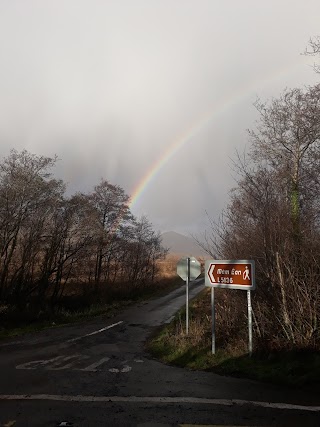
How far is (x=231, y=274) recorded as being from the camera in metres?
10.1

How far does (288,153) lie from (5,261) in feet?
61.9

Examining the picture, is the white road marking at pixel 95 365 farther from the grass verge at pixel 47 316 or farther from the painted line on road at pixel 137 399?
the grass verge at pixel 47 316

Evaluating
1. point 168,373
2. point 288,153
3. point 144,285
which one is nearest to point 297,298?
point 168,373

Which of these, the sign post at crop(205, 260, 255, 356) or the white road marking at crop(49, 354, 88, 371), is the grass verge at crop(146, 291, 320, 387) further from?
the white road marking at crop(49, 354, 88, 371)

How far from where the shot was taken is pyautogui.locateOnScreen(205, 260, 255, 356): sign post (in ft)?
31.2

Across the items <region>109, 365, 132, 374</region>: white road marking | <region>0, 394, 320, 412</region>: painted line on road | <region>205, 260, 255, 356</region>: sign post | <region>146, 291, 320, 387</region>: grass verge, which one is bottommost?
<region>0, 394, 320, 412</region>: painted line on road

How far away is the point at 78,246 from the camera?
31062 mm

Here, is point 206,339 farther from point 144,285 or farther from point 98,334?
point 144,285

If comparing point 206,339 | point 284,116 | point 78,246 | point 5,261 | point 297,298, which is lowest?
point 206,339

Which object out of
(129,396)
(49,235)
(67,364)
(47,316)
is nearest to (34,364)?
(67,364)

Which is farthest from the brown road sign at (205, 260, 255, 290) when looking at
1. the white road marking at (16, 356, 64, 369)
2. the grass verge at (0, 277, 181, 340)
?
the grass verge at (0, 277, 181, 340)

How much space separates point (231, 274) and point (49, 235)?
21226 mm

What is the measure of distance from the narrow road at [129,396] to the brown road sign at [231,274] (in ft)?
7.60

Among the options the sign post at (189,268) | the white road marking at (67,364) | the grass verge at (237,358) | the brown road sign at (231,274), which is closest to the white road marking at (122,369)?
the white road marking at (67,364)
